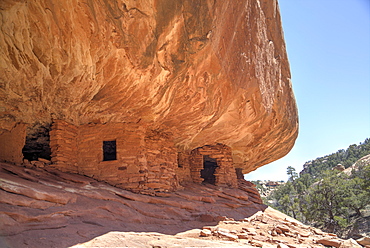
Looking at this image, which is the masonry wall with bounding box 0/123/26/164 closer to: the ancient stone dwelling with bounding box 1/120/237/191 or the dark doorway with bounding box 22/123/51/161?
the ancient stone dwelling with bounding box 1/120/237/191

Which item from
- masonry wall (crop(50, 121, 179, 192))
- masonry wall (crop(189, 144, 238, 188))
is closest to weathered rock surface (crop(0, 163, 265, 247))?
masonry wall (crop(50, 121, 179, 192))

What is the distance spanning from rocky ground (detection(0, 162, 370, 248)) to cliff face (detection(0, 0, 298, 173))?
4.14 feet

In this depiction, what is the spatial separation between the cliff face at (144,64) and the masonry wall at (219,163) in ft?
3.39

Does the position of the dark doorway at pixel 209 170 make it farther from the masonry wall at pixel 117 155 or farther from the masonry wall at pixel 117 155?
the masonry wall at pixel 117 155

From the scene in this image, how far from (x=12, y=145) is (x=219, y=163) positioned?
538 cm

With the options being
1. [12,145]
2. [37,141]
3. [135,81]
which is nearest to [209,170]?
[37,141]

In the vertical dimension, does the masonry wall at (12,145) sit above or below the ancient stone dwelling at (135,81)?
below

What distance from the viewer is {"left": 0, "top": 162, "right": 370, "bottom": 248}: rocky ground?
125 inches

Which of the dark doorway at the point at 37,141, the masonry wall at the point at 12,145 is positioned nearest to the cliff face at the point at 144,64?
the masonry wall at the point at 12,145

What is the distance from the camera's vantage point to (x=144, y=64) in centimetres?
457

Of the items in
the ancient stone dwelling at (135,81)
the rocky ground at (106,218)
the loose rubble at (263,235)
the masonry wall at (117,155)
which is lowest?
the loose rubble at (263,235)

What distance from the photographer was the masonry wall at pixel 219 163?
8820 mm

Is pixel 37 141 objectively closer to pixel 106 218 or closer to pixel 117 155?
pixel 117 155

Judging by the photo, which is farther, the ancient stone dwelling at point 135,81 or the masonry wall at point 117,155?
the masonry wall at point 117,155
